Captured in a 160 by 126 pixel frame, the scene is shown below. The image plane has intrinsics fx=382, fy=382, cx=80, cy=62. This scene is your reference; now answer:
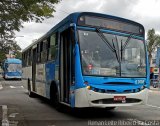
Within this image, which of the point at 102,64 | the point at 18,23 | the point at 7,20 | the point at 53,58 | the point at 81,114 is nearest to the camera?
the point at 102,64

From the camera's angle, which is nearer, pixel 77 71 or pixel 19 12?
pixel 77 71

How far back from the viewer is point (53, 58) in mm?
14398

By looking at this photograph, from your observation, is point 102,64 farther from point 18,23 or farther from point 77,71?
point 18,23

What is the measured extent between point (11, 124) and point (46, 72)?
5115 mm

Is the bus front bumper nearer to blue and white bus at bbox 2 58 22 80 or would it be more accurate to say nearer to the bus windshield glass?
blue and white bus at bbox 2 58 22 80

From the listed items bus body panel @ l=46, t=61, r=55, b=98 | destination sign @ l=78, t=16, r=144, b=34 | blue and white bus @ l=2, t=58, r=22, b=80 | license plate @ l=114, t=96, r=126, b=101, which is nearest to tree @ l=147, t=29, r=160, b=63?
blue and white bus @ l=2, t=58, r=22, b=80

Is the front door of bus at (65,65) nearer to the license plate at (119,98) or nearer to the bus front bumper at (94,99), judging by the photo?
the bus front bumper at (94,99)

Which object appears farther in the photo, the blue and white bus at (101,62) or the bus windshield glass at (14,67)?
the bus windshield glass at (14,67)

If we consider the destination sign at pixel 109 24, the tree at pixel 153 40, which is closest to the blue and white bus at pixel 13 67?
the tree at pixel 153 40

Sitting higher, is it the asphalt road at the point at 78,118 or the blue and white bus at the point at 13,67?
the blue and white bus at the point at 13,67

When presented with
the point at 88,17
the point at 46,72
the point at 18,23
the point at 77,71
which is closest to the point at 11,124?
the point at 77,71

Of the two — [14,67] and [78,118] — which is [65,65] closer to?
[78,118]

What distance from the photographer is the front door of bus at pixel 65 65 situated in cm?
1257

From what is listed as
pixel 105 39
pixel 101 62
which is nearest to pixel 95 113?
pixel 101 62
